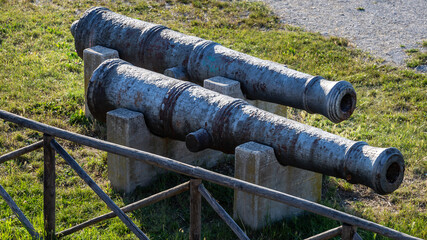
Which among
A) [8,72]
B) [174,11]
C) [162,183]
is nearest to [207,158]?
[162,183]

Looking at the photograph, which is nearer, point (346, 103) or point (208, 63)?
point (346, 103)

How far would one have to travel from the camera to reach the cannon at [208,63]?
746 cm

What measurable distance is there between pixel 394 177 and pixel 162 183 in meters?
2.71

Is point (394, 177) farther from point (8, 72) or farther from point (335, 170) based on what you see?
point (8, 72)

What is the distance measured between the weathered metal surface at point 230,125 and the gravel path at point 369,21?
6028 mm

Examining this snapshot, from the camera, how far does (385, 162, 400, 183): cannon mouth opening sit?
239 inches

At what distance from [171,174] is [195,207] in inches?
104

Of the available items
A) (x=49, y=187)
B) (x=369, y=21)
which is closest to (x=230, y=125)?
(x=49, y=187)

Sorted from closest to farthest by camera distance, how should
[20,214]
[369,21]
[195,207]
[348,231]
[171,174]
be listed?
[348,231], [195,207], [20,214], [171,174], [369,21]

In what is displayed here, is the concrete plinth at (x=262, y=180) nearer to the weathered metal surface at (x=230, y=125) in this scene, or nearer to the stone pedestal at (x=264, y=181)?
the stone pedestal at (x=264, y=181)

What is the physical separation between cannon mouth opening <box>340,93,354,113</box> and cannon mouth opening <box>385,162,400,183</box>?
1471 mm

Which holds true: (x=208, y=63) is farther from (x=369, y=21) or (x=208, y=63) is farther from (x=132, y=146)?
(x=369, y=21)

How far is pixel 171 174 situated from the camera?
786 centimetres

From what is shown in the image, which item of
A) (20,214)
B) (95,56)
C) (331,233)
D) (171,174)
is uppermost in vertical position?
(95,56)
